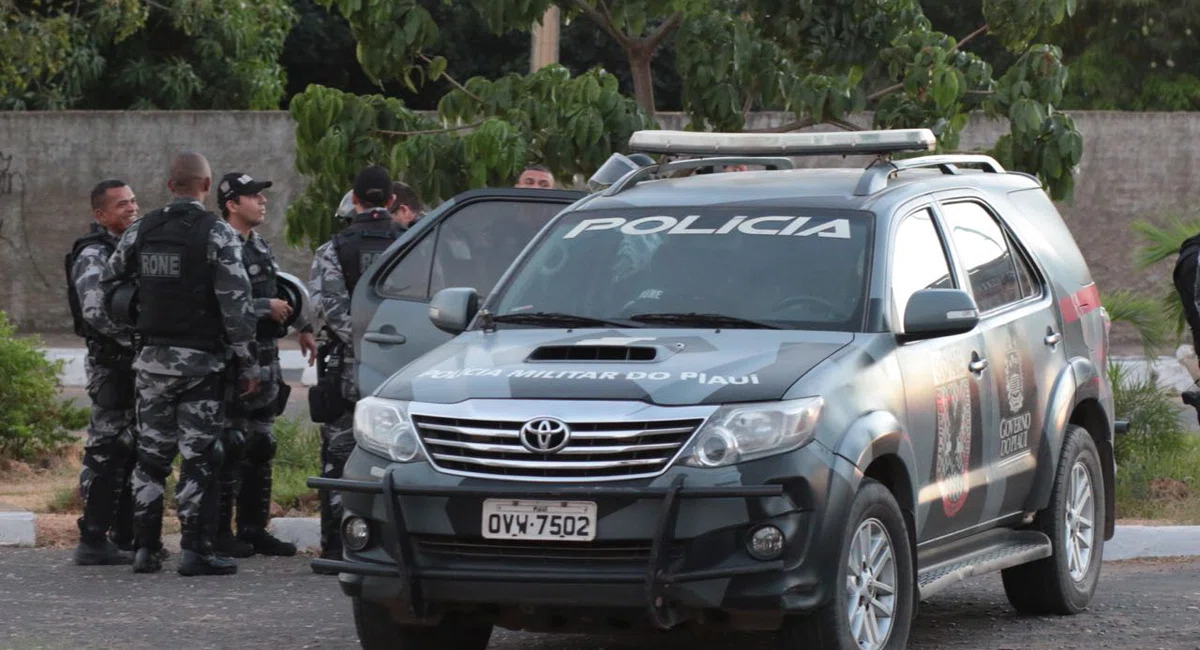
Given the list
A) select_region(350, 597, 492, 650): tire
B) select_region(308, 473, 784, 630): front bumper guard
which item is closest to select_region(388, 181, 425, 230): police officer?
select_region(350, 597, 492, 650): tire

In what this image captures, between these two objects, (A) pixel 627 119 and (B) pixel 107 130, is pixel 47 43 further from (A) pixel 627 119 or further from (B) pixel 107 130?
(A) pixel 627 119

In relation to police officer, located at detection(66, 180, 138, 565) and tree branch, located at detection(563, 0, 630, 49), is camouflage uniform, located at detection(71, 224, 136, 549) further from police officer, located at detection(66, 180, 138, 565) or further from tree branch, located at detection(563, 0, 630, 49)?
tree branch, located at detection(563, 0, 630, 49)

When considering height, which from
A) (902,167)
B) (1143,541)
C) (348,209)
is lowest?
(1143,541)

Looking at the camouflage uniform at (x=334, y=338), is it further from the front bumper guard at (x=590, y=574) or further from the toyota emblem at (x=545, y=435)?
the toyota emblem at (x=545, y=435)

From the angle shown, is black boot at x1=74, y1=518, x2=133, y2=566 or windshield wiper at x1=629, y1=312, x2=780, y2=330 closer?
windshield wiper at x1=629, y1=312, x2=780, y2=330

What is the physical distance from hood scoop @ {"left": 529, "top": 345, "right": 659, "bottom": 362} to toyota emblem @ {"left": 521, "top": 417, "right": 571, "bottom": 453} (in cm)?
45

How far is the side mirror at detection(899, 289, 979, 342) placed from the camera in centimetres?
643

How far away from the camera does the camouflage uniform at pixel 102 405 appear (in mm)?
9391

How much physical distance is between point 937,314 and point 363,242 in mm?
3626

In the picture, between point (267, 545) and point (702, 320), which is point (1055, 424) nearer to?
Answer: point (702, 320)

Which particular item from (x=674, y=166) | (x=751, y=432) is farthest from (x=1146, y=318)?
(x=751, y=432)

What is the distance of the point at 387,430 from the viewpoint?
6152 mm

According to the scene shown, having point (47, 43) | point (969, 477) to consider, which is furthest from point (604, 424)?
point (47, 43)

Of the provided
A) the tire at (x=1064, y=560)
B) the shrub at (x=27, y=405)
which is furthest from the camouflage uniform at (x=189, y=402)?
the tire at (x=1064, y=560)
